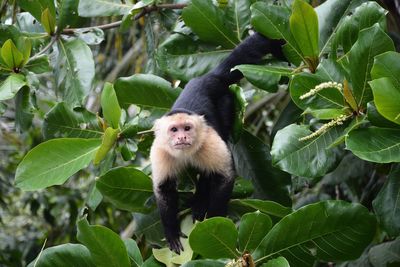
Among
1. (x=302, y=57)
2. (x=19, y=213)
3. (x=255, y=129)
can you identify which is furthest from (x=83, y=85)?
(x=19, y=213)

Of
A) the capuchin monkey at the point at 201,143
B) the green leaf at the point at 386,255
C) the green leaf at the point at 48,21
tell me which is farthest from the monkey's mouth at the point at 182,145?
the green leaf at the point at 386,255

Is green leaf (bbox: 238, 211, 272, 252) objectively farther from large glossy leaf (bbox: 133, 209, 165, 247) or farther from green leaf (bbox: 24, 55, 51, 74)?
green leaf (bbox: 24, 55, 51, 74)

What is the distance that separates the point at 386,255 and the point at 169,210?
1.18 meters

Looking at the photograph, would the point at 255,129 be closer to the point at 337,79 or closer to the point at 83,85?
the point at 83,85

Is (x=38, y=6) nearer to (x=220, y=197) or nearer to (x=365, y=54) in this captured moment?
(x=220, y=197)

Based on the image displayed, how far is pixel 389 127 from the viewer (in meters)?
2.13

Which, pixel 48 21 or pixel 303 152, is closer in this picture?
pixel 303 152

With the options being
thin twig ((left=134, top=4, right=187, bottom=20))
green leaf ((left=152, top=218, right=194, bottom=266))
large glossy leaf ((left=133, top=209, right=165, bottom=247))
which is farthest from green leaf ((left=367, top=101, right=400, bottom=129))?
thin twig ((left=134, top=4, right=187, bottom=20))

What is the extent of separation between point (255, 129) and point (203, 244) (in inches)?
113

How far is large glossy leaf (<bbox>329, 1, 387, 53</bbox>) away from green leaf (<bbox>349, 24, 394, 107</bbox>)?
222 millimetres

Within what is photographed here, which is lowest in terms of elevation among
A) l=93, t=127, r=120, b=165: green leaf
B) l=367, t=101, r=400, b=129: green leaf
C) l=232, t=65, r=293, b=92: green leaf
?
l=93, t=127, r=120, b=165: green leaf

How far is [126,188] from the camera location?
8.51ft

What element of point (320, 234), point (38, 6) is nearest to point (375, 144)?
point (320, 234)

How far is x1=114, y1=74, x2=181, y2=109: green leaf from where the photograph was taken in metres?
2.98
